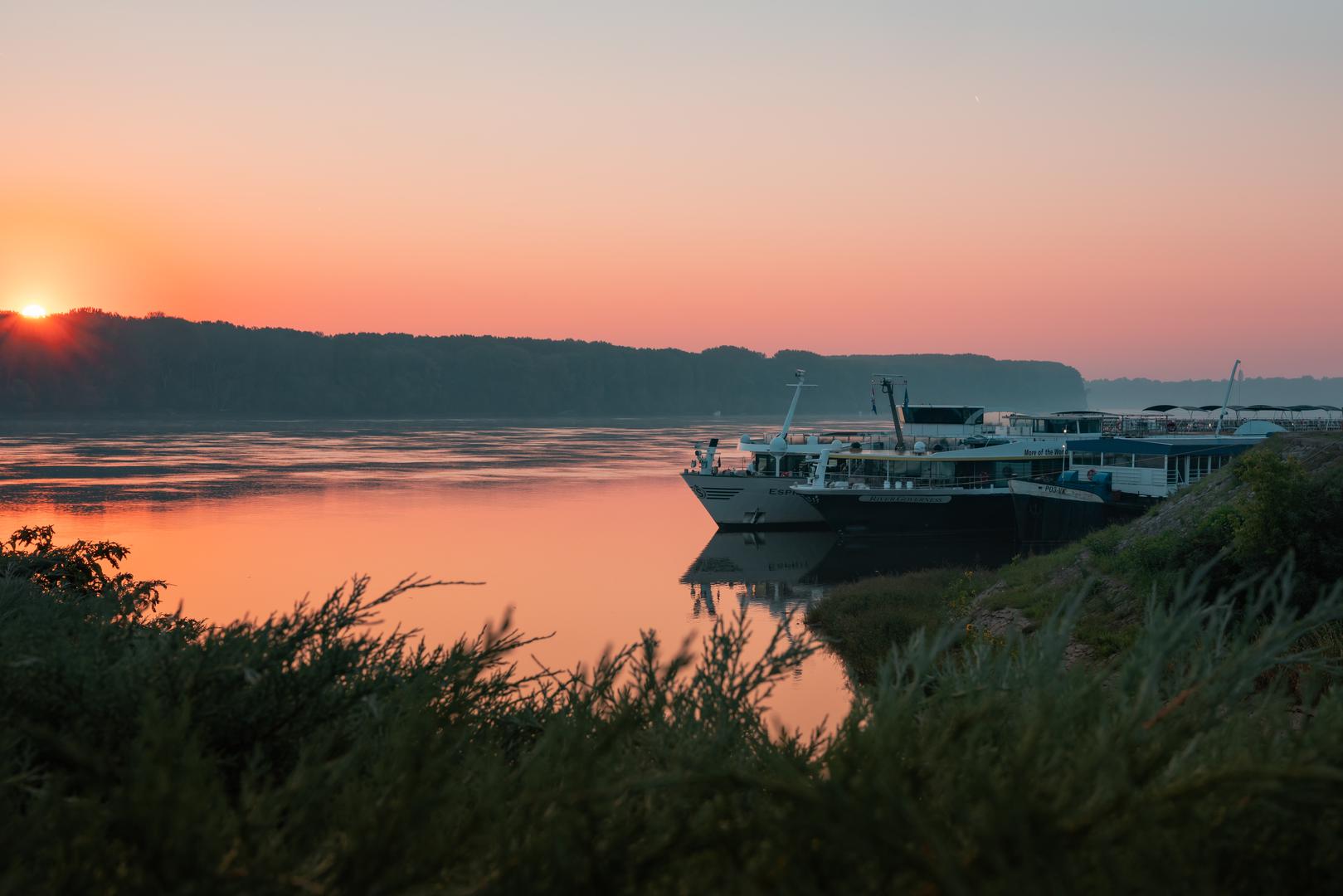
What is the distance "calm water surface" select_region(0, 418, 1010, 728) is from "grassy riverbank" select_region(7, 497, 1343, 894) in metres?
4.48

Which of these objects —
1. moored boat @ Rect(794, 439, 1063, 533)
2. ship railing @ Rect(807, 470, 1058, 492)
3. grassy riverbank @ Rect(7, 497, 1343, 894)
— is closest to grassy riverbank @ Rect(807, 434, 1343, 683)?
grassy riverbank @ Rect(7, 497, 1343, 894)

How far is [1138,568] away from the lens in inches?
958

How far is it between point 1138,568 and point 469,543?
30.4 metres

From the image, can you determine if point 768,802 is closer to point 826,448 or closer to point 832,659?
point 832,659

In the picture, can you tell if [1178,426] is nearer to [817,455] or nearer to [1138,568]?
[817,455]

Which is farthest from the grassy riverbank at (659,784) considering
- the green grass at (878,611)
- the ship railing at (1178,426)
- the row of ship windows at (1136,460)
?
the ship railing at (1178,426)

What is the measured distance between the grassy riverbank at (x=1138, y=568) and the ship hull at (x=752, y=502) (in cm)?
1475

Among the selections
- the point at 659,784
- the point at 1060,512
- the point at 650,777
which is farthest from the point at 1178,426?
the point at 659,784

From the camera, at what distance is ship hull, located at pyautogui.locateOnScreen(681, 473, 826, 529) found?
5184cm

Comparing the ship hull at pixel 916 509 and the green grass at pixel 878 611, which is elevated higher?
the ship hull at pixel 916 509

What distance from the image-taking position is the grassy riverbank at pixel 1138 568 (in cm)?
2020

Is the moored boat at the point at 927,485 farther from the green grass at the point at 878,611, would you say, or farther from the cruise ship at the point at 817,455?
the green grass at the point at 878,611

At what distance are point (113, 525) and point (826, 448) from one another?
32.4 m

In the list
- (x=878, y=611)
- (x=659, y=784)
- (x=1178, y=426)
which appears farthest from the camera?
(x=1178, y=426)
